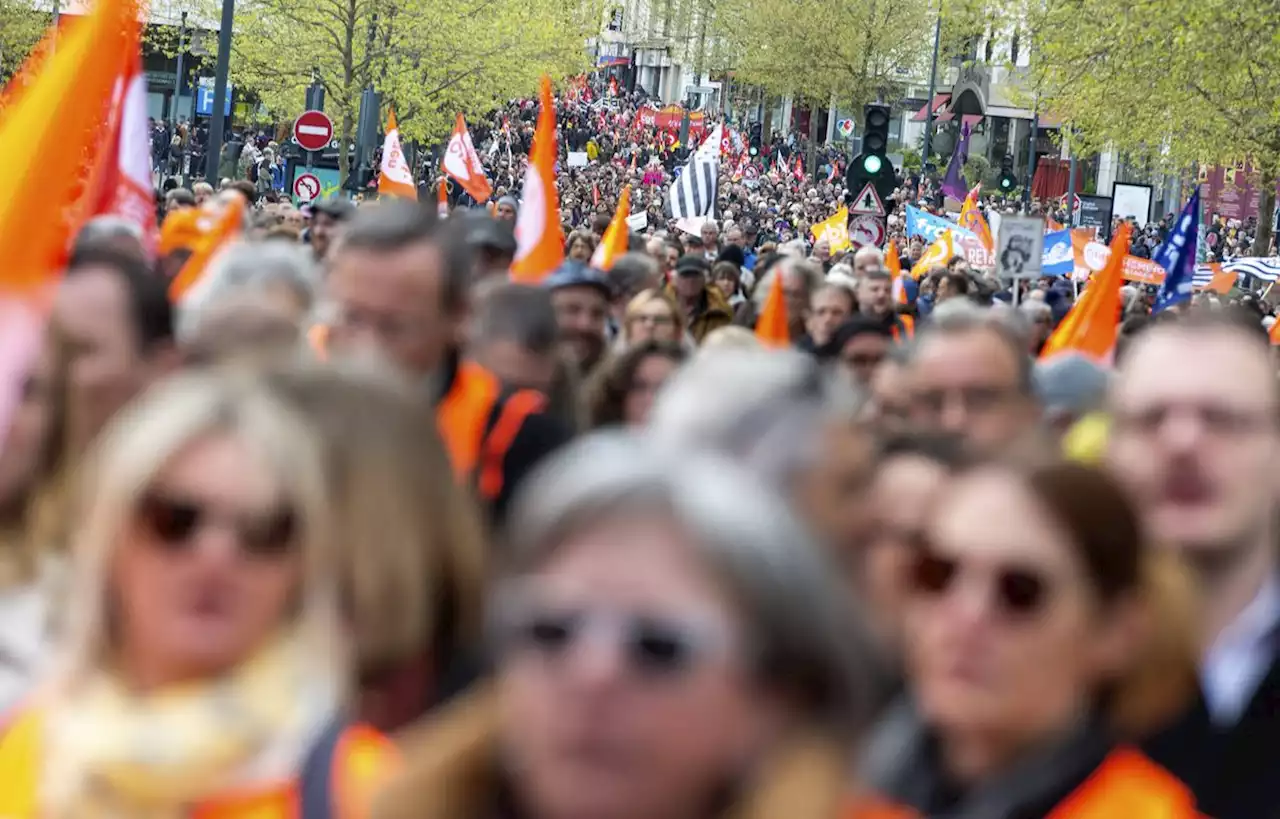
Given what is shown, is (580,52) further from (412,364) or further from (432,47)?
(412,364)

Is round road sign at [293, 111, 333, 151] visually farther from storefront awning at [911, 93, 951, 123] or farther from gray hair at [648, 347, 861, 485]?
storefront awning at [911, 93, 951, 123]

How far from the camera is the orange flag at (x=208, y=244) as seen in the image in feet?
25.9

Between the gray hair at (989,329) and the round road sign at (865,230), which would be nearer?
the gray hair at (989,329)

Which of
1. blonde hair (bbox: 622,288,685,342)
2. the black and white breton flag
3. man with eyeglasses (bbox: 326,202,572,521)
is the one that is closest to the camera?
man with eyeglasses (bbox: 326,202,572,521)

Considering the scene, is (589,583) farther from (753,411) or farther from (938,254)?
(938,254)

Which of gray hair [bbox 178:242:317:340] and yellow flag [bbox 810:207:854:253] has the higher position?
gray hair [bbox 178:242:317:340]

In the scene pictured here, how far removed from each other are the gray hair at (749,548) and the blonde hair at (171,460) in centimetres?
66

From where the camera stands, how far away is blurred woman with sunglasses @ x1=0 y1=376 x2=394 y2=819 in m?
2.43

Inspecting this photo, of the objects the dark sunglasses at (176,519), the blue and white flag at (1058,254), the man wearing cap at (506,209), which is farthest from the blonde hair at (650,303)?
the blue and white flag at (1058,254)

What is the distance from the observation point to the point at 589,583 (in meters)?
1.96

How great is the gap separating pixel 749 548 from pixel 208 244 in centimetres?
678

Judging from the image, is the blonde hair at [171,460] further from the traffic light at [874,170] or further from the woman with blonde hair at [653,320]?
the traffic light at [874,170]

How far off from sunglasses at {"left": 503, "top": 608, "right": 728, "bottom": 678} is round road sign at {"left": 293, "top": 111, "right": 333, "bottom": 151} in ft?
72.2

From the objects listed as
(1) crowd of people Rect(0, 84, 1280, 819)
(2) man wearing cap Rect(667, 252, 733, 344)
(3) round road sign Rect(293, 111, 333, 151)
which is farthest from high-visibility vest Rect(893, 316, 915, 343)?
(3) round road sign Rect(293, 111, 333, 151)
